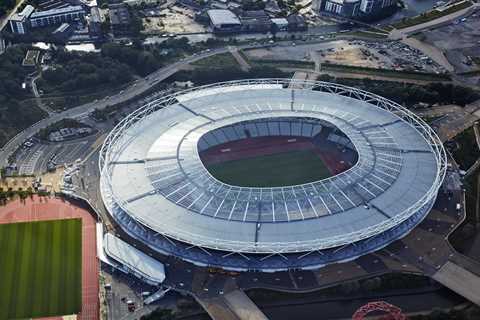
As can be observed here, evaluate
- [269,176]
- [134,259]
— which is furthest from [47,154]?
[269,176]

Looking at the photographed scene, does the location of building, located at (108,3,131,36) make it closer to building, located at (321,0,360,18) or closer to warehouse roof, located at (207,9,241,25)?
warehouse roof, located at (207,9,241,25)

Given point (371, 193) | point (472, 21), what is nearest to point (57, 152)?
point (371, 193)

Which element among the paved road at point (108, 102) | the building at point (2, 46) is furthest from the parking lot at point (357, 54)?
the building at point (2, 46)

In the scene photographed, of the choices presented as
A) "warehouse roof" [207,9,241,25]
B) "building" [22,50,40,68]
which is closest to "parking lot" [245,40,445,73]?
"warehouse roof" [207,9,241,25]

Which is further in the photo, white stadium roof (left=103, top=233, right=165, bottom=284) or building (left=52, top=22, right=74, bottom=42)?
building (left=52, top=22, right=74, bottom=42)

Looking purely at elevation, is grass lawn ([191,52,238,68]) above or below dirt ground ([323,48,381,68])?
below

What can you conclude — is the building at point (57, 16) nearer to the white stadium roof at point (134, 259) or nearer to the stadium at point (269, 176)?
the stadium at point (269, 176)

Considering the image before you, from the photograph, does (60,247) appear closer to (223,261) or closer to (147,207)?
(147,207)
